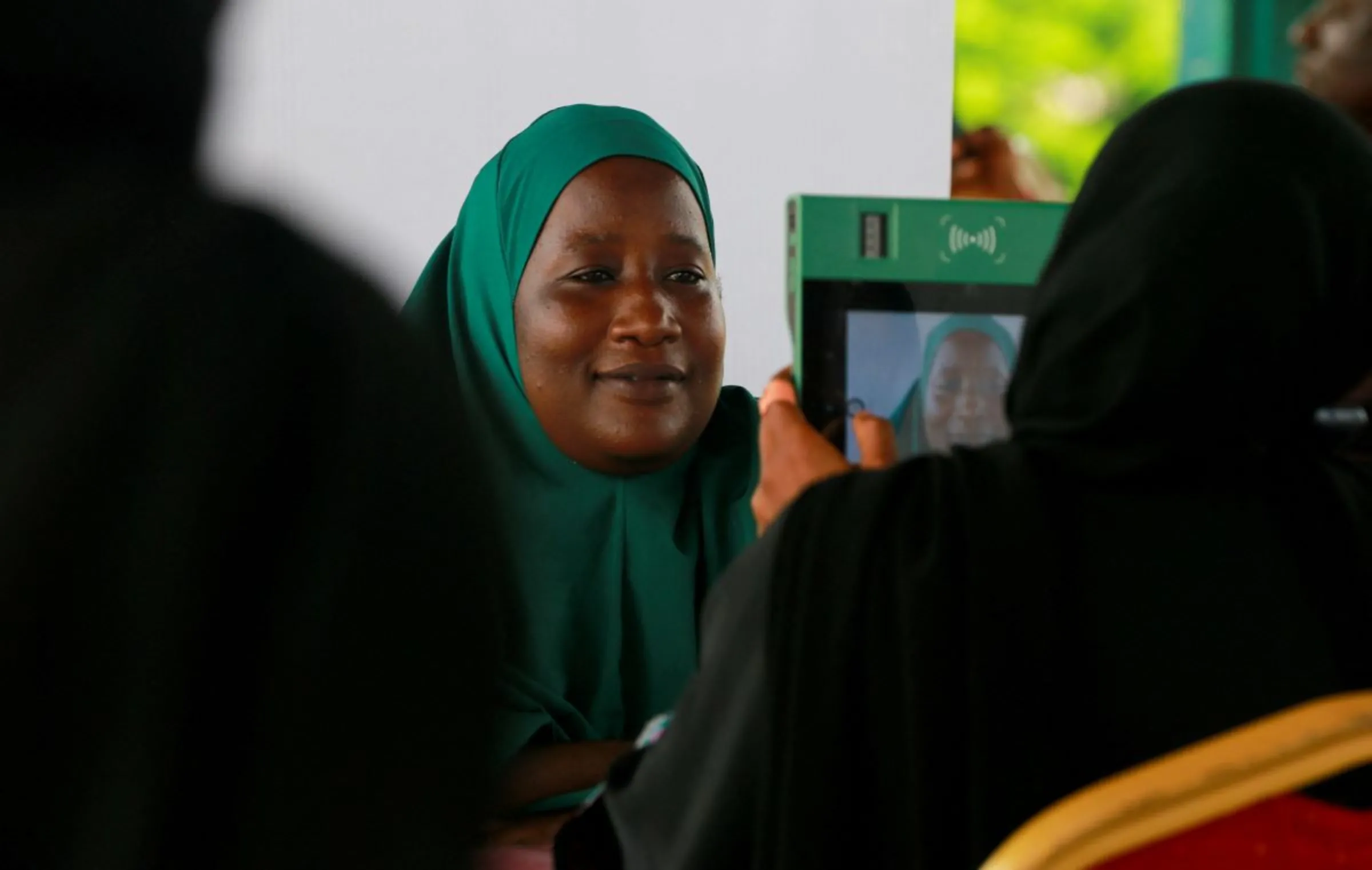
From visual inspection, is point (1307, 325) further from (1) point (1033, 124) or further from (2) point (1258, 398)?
(1) point (1033, 124)

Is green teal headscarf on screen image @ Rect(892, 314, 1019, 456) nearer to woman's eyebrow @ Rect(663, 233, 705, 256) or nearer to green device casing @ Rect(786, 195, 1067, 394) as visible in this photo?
green device casing @ Rect(786, 195, 1067, 394)

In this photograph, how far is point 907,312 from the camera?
3.72ft

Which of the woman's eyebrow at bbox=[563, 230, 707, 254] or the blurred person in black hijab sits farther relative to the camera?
the woman's eyebrow at bbox=[563, 230, 707, 254]

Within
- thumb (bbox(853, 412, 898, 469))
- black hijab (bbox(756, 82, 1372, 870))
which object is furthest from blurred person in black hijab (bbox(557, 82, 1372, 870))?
thumb (bbox(853, 412, 898, 469))

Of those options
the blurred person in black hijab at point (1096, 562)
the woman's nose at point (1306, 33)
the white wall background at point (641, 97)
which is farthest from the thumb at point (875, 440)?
the woman's nose at point (1306, 33)

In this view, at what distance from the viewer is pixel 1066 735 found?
787 mm

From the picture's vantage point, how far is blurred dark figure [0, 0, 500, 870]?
383 millimetres

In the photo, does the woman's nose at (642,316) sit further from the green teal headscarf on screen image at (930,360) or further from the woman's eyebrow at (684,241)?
the green teal headscarf on screen image at (930,360)

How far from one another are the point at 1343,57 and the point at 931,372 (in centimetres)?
48

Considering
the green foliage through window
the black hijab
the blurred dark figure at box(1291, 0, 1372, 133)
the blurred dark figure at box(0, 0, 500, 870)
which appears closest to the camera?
the blurred dark figure at box(0, 0, 500, 870)

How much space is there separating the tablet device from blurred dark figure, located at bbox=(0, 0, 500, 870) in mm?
728

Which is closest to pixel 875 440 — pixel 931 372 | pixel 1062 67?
pixel 931 372

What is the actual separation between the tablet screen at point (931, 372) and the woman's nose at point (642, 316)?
231 mm

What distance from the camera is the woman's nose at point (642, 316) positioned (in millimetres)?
1300
